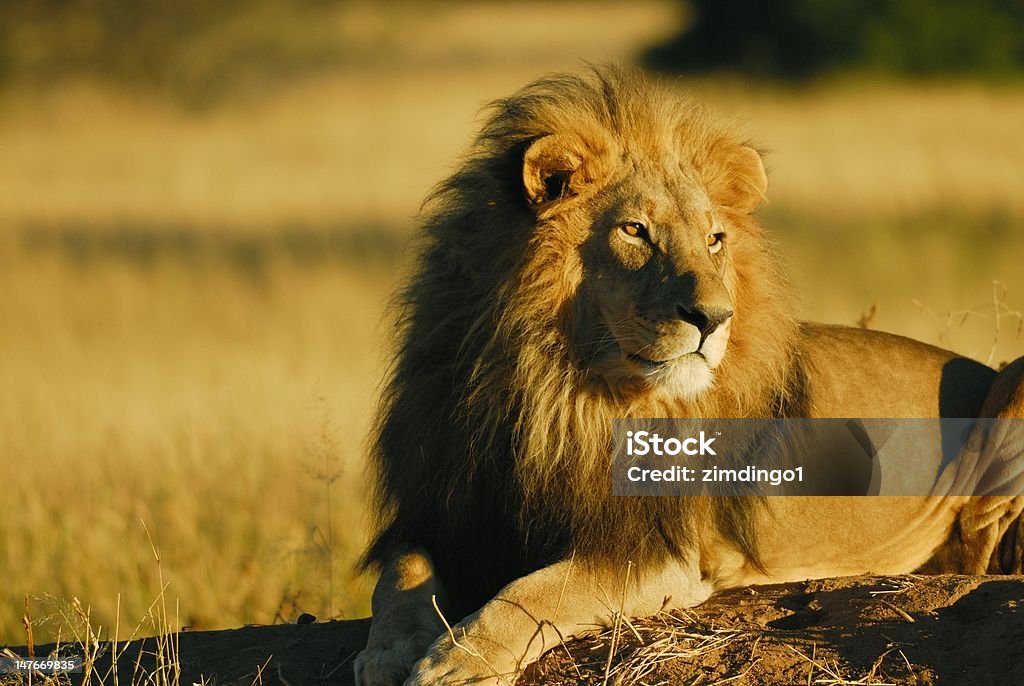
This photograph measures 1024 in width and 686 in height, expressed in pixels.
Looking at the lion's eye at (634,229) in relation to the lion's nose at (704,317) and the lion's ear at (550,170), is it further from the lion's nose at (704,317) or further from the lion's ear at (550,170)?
the lion's nose at (704,317)

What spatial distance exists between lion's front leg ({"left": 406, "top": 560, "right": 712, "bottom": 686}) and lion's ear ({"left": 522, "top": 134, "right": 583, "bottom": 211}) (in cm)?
114

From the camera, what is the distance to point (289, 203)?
70.9 feet

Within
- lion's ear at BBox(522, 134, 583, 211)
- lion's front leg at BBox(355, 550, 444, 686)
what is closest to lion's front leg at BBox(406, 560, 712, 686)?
lion's front leg at BBox(355, 550, 444, 686)

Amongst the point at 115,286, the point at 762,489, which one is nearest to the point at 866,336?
the point at 762,489

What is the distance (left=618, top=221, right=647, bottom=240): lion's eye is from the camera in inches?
178

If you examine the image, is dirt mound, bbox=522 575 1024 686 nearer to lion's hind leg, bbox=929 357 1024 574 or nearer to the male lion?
the male lion

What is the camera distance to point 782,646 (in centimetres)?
416

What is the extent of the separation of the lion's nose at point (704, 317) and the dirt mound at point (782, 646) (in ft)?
2.91

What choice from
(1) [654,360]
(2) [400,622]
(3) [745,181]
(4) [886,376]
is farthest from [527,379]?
(4) [886,376]

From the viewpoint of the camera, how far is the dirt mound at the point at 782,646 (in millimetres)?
4023

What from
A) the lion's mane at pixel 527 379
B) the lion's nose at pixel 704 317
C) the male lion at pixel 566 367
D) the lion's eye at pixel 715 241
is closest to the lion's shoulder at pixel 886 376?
the male lion at pixel 566 367

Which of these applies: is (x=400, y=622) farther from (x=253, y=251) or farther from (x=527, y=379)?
(x=253, y=251)

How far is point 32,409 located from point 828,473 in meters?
6.21

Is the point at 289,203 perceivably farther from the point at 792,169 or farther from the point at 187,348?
the point at 187,348
